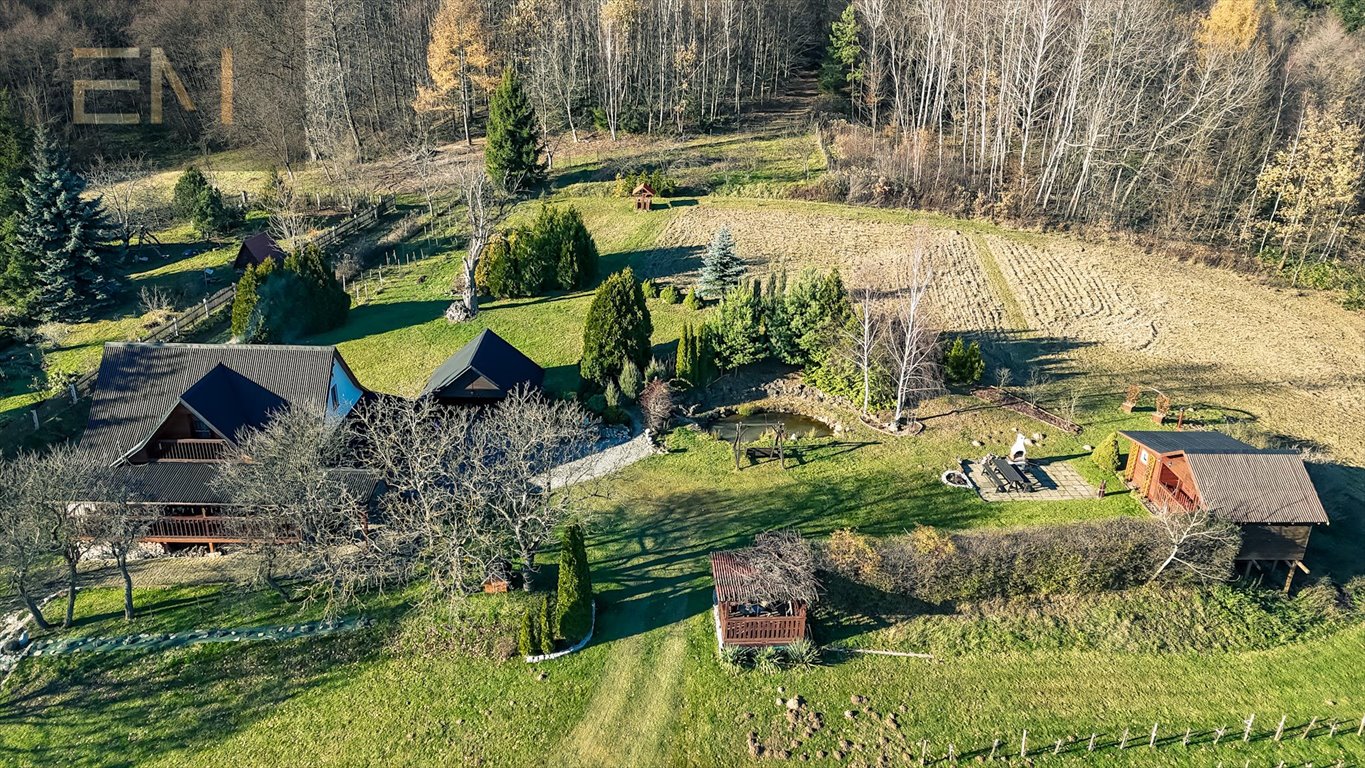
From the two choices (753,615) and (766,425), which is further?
(766,425)

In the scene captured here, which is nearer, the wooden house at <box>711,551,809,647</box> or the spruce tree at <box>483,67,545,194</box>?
the wooden house at <box>711,551,809,647</box>

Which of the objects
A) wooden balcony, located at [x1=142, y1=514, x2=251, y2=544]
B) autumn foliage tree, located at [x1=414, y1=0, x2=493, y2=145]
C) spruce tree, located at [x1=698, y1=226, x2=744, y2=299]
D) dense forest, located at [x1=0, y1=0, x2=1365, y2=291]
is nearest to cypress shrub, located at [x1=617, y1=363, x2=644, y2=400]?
spruce tree, located at [x1=698, y1=226, x2=744, y2=299]

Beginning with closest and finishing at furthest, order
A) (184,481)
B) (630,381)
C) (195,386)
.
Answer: (184,481), (195,386), (630,381)

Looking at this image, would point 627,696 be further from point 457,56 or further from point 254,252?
point 457,56

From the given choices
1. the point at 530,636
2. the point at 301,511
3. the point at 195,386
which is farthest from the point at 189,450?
the point at 530,636

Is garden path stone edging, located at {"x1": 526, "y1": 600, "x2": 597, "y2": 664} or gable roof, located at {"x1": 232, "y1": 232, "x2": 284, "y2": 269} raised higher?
gable roof, located at {"x1": 232, "y1": 232, "x2": 284, "y2": 269}

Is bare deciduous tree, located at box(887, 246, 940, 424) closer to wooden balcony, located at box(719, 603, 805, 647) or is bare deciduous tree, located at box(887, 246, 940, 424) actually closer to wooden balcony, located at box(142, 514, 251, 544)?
wooden balcony, located at box(719, 603, 805, 647)

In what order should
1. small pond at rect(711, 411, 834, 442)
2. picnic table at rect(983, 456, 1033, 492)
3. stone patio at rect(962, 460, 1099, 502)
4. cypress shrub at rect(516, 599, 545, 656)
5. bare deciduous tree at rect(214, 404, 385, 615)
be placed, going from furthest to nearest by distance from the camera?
small pond at rect(711, 411, 834, 442), picnic table at rect(983, 456, 1033, 492), stone patio at rect(962, 460, 1099, 502), bare deciduous tree at rect(214, 404, 385, 615), cypress shrub at rect(516, 599, 545, 656)

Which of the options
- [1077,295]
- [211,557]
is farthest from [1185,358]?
[211,557]

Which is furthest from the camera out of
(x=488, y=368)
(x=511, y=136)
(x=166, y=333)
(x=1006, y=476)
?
(x=511, y=136)
